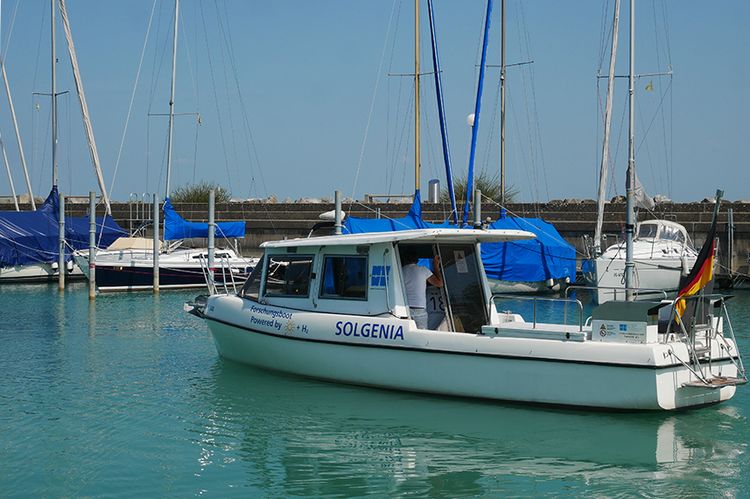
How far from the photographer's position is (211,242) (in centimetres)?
2911

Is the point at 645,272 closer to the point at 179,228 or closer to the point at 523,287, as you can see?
the point at 523,287

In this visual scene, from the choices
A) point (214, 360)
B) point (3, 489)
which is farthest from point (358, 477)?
point (214, 360)

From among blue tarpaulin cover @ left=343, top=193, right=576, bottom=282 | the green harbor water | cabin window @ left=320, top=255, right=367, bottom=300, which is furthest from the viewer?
blue tarpaulin cover @ left=343, top=193, right=576, bottom=282

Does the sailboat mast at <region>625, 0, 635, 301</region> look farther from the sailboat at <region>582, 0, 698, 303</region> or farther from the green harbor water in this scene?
the green harbor water

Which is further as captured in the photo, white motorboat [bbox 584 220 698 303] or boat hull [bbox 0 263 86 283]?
boat hull [bbox 0 263 86 283]

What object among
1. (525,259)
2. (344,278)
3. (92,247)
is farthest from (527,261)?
(344,278)

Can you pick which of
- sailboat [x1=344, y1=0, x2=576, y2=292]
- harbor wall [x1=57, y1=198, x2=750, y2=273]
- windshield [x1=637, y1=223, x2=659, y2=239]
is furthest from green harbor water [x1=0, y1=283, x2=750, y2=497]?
harbor wall [x1=57, y1=198, x2=750, y2=273]

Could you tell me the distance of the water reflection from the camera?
1005 cm

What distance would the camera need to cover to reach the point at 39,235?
35.7m

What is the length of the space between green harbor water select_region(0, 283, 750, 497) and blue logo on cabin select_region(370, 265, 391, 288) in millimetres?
1503

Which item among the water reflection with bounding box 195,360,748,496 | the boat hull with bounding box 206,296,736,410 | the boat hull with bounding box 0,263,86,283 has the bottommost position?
the water reflection with bounding box 195,360,748,496

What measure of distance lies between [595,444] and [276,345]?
5.22m

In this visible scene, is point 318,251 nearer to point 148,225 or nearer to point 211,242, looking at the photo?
point 211,242

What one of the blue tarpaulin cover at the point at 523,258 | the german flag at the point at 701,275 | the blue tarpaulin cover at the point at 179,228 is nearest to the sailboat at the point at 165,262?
the blue tarpaulin cover at the point at 179,228
